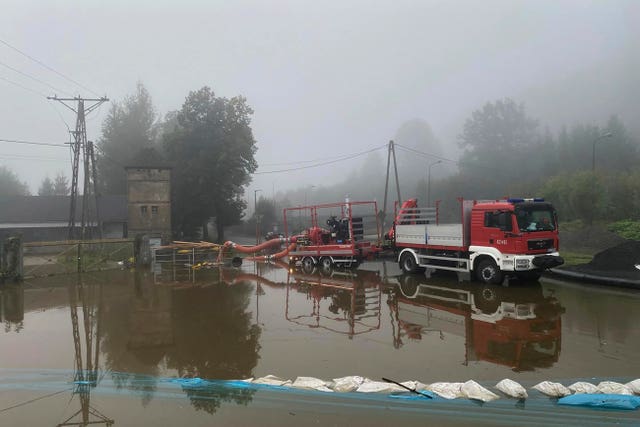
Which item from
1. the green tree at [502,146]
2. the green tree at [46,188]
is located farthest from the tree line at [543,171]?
the green tree at [46,188]

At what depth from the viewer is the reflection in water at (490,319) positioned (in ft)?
23.1

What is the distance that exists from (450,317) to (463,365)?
10.6 ft

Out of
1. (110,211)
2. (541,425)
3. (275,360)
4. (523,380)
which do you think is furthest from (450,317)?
(110,211)

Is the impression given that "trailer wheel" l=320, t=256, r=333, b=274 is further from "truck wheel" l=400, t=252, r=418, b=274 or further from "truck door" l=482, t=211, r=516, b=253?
"truck door" l=482, t=211, r=516, b=253

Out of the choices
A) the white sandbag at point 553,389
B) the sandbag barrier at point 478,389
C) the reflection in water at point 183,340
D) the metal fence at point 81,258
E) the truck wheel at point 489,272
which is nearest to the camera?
the sandbag barrier at point 478,389

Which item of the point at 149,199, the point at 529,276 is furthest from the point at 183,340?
the point at 149,199

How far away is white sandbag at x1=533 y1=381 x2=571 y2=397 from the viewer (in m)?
5.13

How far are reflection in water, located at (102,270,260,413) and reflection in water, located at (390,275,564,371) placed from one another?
121 inches

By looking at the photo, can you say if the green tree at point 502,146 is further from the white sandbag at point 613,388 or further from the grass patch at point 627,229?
the white sandbag at point 613,388

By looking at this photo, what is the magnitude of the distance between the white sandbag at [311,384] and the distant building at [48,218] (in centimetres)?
3804

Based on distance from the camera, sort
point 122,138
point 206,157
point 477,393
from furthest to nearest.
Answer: point 122,138 → point 206,157 → point 477,393

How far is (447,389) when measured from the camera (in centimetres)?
532

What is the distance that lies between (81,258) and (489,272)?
55.9ft

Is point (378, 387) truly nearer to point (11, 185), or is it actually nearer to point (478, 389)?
point (478, 389)
